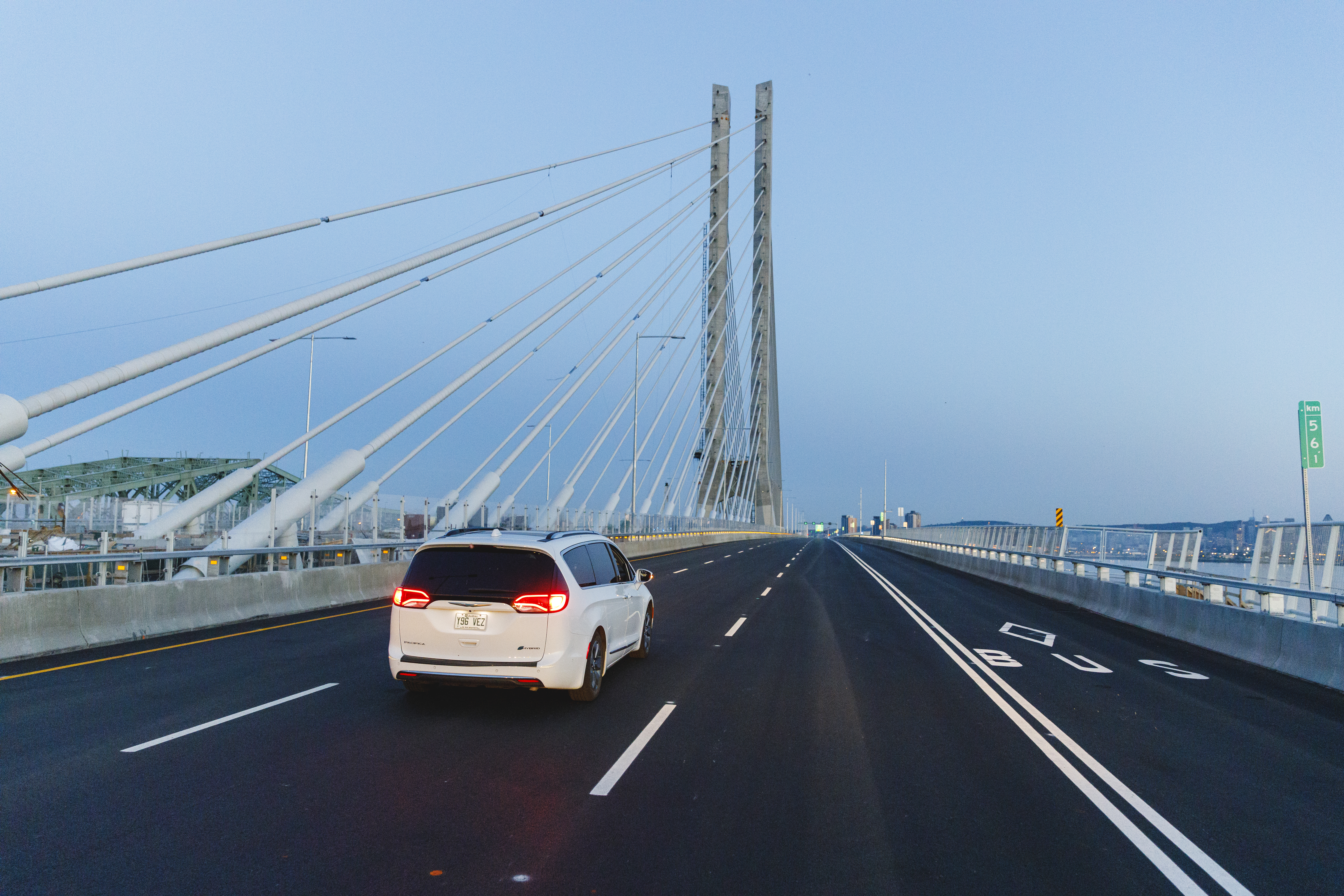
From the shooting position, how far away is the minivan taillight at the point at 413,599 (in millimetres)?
7941

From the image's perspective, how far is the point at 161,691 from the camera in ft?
29.1

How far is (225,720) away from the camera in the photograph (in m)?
7.64

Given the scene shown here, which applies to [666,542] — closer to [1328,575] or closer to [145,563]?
[145,563]

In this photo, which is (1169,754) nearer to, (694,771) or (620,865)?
(694,771)

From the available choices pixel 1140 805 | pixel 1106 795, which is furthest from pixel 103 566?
pixel 1140 805

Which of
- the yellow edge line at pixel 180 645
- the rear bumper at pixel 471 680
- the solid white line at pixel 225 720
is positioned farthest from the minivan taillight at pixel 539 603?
the yellow edge line at pixel 180 645

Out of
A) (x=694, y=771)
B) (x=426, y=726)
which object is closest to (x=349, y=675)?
(x=426, y=726)

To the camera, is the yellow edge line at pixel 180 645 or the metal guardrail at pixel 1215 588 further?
the metal guardrail at pixel 1215 588

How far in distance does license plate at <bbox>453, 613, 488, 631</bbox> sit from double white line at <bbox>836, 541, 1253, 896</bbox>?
4669mm

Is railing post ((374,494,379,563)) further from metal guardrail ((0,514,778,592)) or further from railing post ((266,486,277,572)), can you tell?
railing post ((266,486,277,572))

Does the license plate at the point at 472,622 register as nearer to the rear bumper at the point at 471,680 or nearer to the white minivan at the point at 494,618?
the white minivan at the point at 494,618

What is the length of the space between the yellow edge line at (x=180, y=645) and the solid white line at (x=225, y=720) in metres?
3.27

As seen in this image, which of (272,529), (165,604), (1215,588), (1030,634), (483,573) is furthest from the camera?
(272,529)

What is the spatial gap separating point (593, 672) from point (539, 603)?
3.74ft
